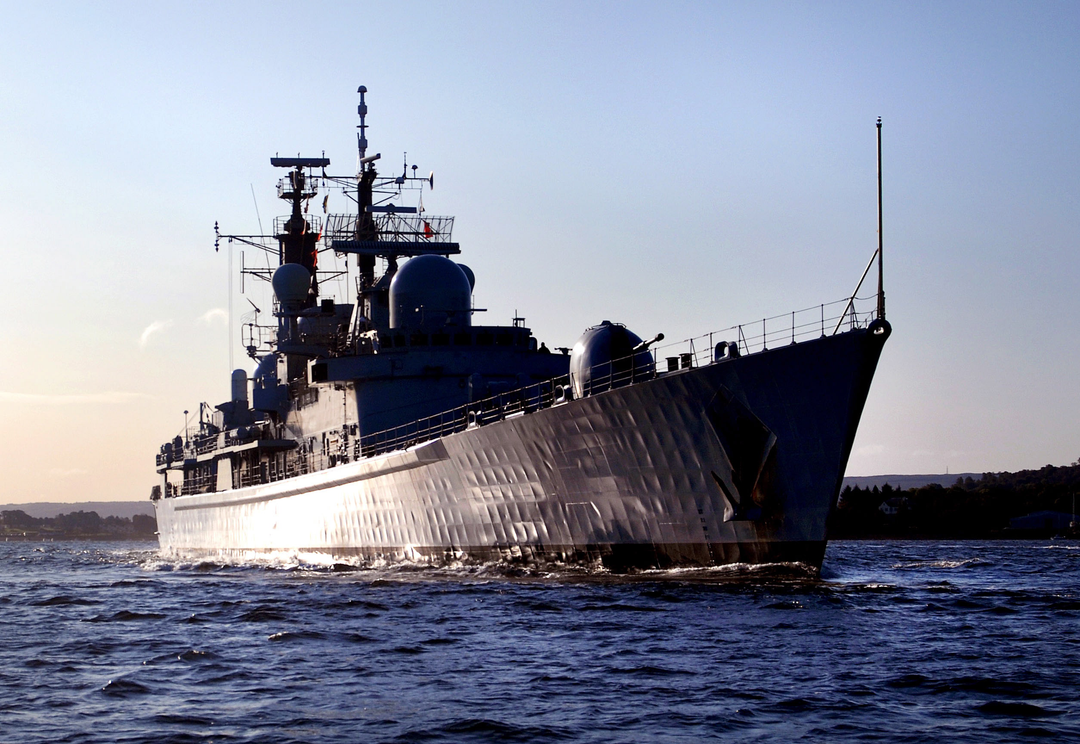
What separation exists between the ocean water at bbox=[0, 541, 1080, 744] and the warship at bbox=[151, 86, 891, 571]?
1.19m

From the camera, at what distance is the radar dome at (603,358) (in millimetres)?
21219

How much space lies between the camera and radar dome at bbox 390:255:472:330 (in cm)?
3173

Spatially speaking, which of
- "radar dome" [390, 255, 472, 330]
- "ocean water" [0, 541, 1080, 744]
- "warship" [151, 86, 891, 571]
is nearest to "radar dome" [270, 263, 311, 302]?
"warship" [151, 86, 891, 571]

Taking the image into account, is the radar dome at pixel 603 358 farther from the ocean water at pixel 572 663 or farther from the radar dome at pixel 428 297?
the radar dome at pixel 428 297

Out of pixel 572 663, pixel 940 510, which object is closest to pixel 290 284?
pixel 572 663

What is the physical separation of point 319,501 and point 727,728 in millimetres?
24172

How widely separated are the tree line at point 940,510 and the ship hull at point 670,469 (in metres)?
47.2

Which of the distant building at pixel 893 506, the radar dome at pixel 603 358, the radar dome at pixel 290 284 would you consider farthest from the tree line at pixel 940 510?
the radar dome at pixel 603 358

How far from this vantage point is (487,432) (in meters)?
23.0

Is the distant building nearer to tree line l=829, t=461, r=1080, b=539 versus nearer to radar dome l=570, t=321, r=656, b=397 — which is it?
tree line l=829, t=461, r=1080, b=539

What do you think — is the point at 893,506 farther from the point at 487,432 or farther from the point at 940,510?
the point at 487,432

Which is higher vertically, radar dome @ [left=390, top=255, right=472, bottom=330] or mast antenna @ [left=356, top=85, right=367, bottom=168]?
mast antenna @ [left=356, top=85, right=367, bottom=168]

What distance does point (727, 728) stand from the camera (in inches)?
358

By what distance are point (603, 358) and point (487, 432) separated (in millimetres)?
2877
